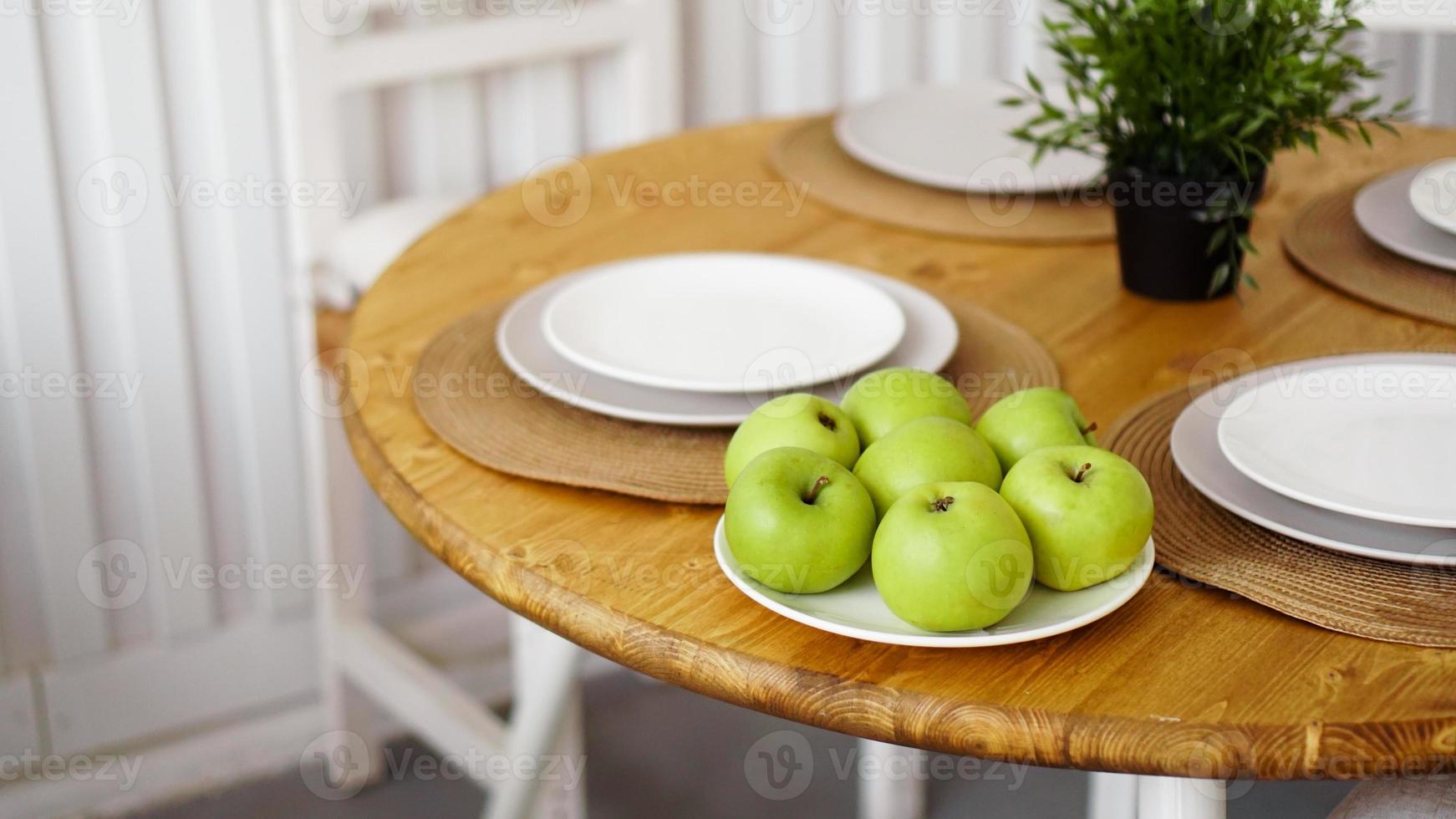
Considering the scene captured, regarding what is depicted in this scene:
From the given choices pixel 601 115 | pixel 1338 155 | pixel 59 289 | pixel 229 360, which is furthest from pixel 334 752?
pixel 1338 155

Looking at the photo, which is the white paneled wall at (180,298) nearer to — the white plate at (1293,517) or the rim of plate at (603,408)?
the rim of plate at (603,408)

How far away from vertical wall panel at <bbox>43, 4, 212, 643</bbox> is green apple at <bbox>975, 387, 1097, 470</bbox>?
1220 millimetres

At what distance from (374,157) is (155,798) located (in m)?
0.90

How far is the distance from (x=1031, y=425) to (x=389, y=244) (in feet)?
3.31

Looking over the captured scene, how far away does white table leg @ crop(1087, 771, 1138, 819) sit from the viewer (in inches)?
55.3

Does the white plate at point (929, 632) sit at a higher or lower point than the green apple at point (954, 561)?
lower

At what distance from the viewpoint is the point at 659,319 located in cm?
98

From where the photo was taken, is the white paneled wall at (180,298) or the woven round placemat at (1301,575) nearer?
the woven round placemat at (1301,575)

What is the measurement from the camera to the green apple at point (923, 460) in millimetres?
681

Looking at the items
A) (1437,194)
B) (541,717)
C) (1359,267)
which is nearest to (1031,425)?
(1359,267)

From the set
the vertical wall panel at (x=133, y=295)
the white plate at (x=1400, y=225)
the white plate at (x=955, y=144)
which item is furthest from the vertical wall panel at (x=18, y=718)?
the white plate at (x=1400, y=225)

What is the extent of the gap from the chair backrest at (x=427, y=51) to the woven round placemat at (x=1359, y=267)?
2.96 feet

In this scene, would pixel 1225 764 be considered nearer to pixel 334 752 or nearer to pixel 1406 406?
pixel 1406 406

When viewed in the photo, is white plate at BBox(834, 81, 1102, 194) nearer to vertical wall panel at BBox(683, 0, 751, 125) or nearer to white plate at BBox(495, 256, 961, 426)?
white plate at BBox(495, 256, 961, 426)
